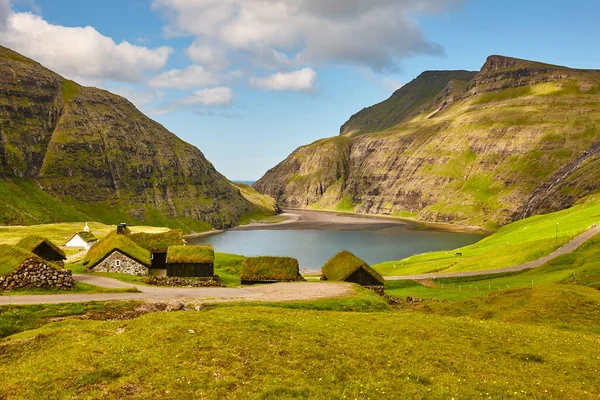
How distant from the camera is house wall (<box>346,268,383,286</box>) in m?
61.0

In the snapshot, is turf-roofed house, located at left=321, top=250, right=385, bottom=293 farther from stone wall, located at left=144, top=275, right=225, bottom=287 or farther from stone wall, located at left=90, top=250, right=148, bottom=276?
stone wall, located at left=90, top=250, right=148, bottom=276

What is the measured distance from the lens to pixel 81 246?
346 ft

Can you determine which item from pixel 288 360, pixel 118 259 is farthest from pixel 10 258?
pixel 288 360

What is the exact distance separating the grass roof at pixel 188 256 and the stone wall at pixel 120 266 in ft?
17.7

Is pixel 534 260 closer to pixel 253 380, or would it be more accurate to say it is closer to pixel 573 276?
pixel 573 276

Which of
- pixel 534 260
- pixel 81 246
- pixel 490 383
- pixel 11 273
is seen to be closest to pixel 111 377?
pixel 490 383

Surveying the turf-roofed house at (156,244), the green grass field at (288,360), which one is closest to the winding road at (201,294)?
the green grass field at (288,360)

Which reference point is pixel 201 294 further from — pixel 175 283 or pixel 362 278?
pixel 362 278

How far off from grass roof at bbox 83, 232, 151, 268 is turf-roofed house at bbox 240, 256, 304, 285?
58.2 feet

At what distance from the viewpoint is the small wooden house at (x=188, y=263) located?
6444cm

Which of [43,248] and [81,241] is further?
[81,241]

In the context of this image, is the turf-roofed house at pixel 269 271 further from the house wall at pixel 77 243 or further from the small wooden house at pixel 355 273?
the house wall at pixel 77 243

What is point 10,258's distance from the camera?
127 ft

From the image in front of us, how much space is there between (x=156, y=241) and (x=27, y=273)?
3883 centimetres
